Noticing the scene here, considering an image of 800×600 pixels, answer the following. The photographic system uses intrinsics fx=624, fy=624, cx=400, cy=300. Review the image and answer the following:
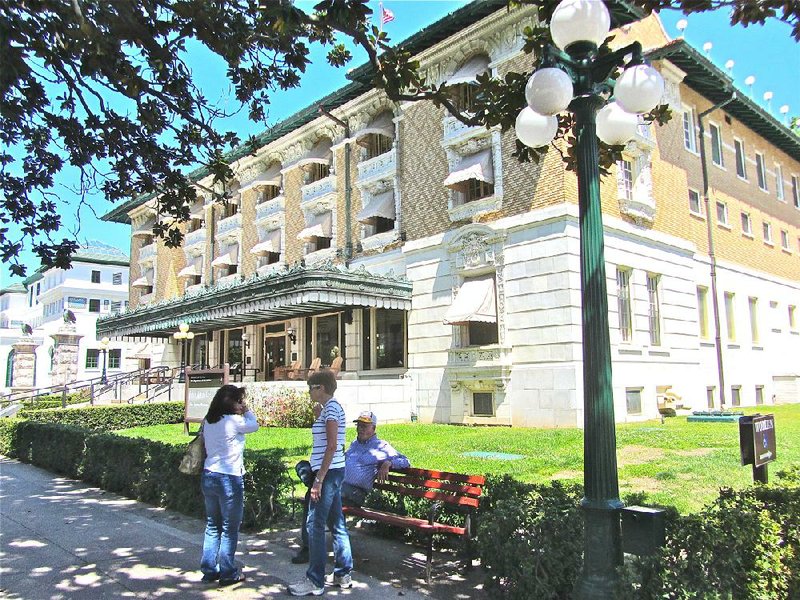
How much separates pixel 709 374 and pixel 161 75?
854 inches

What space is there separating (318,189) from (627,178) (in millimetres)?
13040

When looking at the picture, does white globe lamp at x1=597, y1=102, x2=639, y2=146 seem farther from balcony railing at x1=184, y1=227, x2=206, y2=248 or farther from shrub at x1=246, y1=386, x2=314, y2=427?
balcony railing at x1=184, y1=227, x2=206, y2=248

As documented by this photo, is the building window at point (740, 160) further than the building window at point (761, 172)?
No

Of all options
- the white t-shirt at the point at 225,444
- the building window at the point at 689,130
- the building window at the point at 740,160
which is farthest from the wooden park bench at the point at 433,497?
the building window at the point at 740,160

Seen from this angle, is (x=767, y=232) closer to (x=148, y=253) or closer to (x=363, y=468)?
(x=363, y=468)

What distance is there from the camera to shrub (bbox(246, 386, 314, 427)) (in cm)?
1920

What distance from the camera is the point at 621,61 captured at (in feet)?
15.8

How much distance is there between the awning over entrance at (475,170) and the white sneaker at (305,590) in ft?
51.8

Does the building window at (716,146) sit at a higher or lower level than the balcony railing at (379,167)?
higher

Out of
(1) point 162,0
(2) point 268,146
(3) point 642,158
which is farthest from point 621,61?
(2) point 268,146

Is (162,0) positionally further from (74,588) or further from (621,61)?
(74,588)

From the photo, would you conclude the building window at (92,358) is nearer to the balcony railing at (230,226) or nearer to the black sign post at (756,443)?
the balcony railing at (230,226)

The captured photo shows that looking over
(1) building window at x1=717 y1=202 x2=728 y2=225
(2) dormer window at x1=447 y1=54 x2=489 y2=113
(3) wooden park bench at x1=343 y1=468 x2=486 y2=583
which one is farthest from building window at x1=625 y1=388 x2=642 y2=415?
(3) wooden park bench at x1=343 y1=468 x2=486 y2=583

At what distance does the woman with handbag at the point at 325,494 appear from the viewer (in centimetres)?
546
